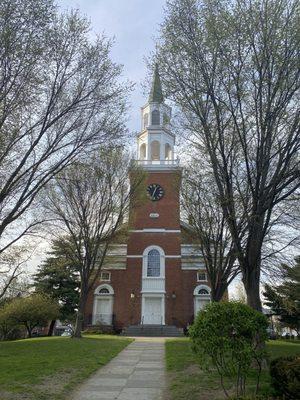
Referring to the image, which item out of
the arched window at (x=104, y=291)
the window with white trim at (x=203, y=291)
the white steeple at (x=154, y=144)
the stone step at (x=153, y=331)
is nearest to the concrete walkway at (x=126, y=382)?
the stone step at (x=153, y=331)

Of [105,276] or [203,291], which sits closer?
[203,291]

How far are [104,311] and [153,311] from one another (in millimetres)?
4393

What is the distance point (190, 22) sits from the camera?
11.6 meters

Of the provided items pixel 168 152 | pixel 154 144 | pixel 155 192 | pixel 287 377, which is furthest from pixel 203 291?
pixel 287 377

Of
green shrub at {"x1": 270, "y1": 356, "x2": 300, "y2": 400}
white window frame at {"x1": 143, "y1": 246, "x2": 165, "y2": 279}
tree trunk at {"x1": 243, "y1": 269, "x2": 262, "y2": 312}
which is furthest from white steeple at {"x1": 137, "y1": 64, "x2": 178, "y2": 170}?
green shrub at {"x1": 270, "y1": 356, "x2": 300, "y2": 400}

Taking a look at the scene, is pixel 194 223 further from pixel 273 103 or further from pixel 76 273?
pixel 76 273

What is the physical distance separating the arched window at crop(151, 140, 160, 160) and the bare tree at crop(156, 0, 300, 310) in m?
28.1

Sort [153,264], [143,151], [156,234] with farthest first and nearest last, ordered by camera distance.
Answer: [143,151]
[156,234]
[153,264]

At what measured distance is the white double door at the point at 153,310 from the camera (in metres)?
35.0

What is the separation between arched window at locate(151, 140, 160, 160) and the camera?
4050 cm

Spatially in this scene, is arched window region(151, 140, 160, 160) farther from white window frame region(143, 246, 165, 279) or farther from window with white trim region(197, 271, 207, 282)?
window with white trim region(197, 271, 207, 282)

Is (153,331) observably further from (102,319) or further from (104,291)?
(104,291)

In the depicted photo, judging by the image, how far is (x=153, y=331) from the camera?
32.6 meters

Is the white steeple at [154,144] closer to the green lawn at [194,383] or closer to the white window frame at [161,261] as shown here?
the white window frame at [161,261]
